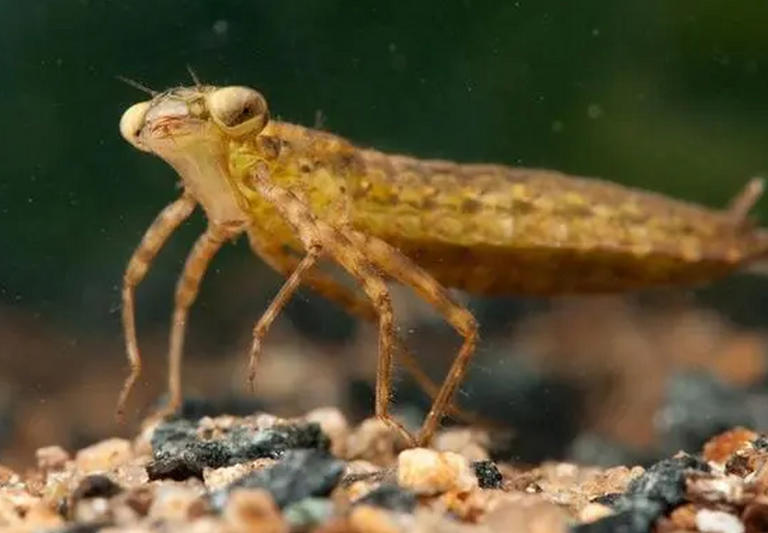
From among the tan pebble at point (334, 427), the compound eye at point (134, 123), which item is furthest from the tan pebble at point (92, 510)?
the compound eye at point (134, 123)

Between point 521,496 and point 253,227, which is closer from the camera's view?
point 521,496

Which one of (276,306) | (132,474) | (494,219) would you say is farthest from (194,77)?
(132,474)

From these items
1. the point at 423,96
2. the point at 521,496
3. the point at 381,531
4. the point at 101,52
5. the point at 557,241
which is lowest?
the point at 381,531

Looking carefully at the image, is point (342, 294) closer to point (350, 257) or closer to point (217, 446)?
point (350, 257)

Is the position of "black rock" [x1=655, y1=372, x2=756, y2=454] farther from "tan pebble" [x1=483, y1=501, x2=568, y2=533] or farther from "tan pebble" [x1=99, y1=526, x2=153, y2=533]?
"tan pebble" [x1=99, y1=526, x2=153, y2=533]

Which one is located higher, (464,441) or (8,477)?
(464,441)

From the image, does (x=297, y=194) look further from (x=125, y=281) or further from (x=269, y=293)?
(x=269, y=293)

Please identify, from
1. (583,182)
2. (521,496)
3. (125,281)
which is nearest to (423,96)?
(583,182)
